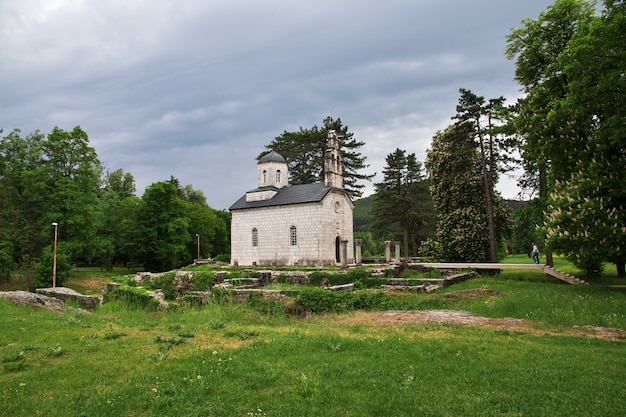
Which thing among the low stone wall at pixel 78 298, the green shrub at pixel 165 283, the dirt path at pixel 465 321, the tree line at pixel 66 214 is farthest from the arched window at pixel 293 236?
the dirt path at pixel 465 321

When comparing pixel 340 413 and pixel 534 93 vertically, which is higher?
pixel 534 93

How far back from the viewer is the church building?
34656mm

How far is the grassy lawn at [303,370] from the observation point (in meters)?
5.25

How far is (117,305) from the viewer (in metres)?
15.5

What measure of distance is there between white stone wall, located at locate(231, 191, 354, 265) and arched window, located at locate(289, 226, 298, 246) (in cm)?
25

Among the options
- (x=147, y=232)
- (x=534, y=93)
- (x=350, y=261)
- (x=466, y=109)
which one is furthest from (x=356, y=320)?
(x=147, y=232)

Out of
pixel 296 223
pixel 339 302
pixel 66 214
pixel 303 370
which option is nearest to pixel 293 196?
pixel 296 223

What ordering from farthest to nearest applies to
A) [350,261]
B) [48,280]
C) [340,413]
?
[350,261], [48,280], [340,413]

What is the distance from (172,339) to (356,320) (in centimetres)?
530

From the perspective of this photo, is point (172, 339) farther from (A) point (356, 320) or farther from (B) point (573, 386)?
(B) point (573, 386)

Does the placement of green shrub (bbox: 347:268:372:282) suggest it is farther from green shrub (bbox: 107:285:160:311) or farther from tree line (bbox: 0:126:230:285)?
tree line (bbox: 0:126:230:285)

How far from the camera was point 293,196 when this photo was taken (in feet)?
121

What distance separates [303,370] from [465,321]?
20.7 ft

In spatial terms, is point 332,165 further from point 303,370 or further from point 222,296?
point 303,370
